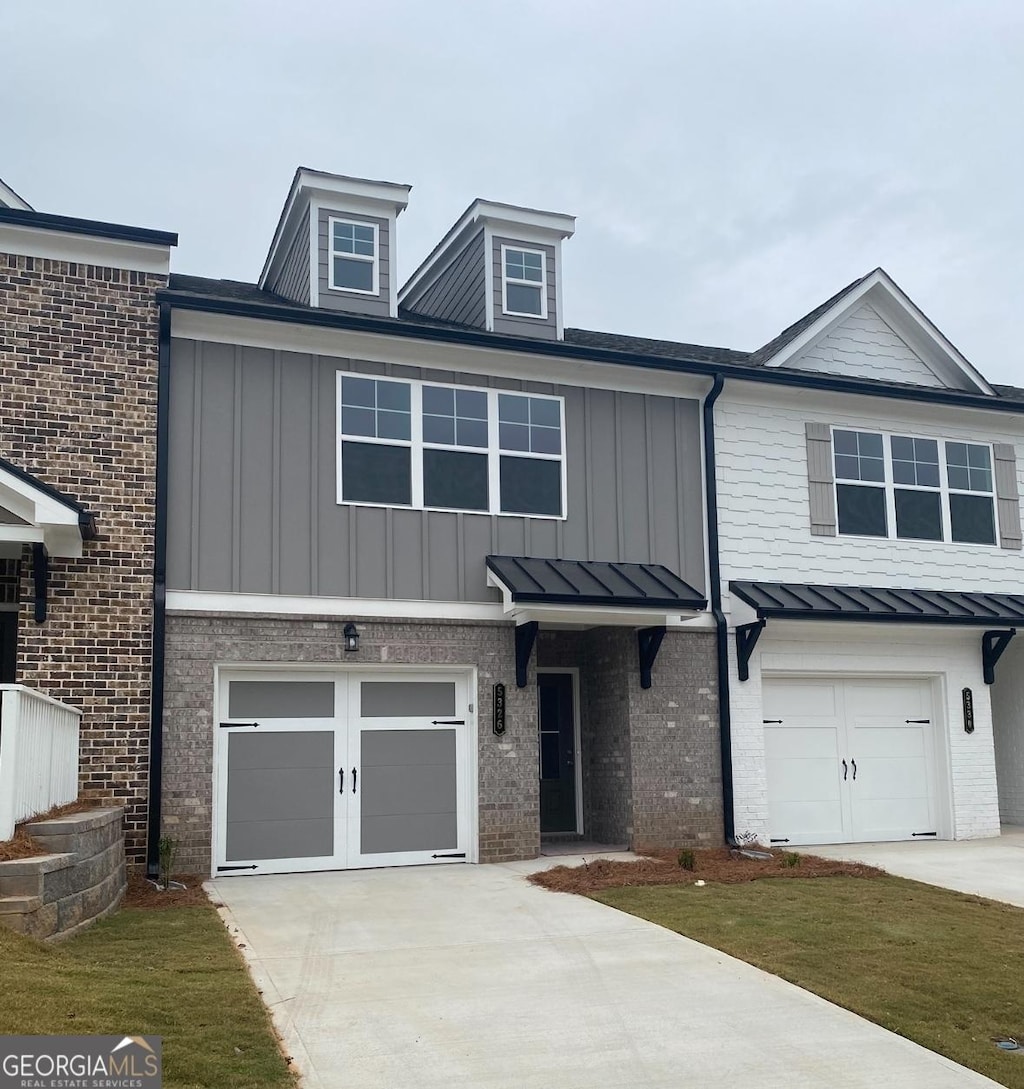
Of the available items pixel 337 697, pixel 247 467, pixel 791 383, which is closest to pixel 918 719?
pixel 791 383

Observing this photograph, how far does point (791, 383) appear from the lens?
1494 centimetres

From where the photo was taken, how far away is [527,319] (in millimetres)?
14844

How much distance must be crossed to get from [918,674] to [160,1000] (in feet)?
37.7

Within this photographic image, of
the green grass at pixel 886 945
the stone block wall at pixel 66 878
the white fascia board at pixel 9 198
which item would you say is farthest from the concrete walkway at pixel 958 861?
the white fascia board at pixel 9 198

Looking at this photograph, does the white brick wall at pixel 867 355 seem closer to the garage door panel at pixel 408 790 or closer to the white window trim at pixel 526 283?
the white window trim at pixel 526 283

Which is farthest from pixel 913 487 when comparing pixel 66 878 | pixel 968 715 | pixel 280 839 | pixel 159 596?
pixel 66 878

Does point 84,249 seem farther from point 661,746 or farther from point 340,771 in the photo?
point 661,746

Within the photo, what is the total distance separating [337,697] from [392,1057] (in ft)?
21.9

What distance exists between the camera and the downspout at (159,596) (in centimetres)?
1137

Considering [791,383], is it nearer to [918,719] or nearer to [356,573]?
[918,719]

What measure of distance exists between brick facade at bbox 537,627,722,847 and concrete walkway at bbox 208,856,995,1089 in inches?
129

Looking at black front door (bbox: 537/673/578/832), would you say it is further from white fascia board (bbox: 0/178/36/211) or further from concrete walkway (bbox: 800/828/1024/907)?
white fascia board (bbox: 0/178/36/211)

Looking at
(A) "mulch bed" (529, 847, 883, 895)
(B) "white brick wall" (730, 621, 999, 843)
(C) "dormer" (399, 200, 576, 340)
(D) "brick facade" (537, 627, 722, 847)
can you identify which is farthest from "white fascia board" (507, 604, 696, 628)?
(C) "dormer" (399, 200, 576, 340)

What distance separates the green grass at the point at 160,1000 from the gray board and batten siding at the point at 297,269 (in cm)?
834
